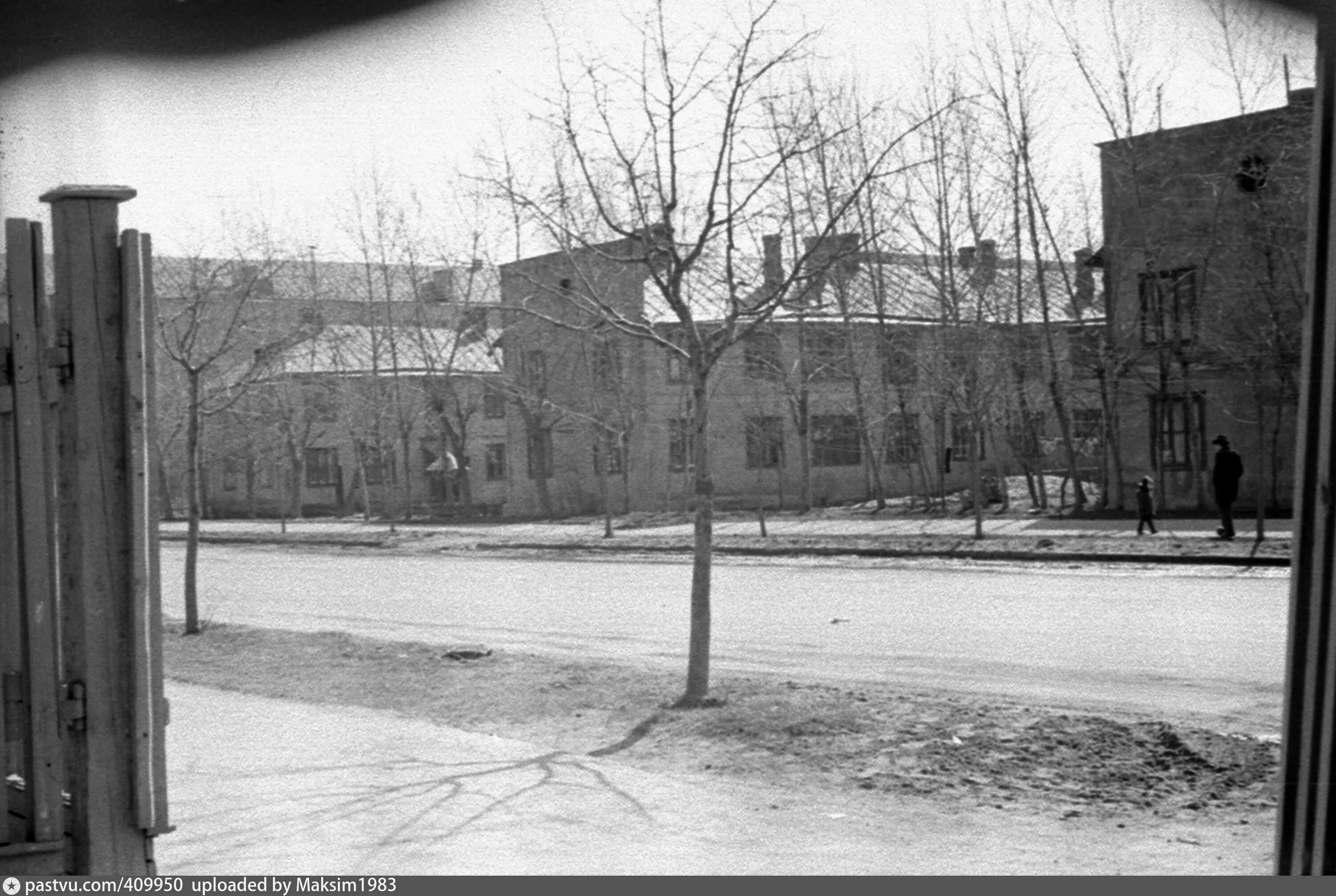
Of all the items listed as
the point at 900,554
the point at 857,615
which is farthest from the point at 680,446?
the point at 900,554

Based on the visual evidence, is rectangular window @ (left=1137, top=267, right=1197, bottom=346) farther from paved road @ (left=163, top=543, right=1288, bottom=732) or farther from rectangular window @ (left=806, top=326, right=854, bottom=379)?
rectangular window @ (left=806, top=326, right=854, bottom=379)

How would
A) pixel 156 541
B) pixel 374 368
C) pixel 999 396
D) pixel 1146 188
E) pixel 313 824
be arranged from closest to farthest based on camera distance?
pixel 156 541 < pixel 313 824 < pixel 374 368 < pixel 1146 188 < pixel 999 396

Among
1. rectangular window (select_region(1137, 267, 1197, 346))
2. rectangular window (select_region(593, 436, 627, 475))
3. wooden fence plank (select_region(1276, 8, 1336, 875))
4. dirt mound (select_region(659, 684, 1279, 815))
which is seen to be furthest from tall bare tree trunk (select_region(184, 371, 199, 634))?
wooden fence plank (select_region(1276, 8, 1336, 875))

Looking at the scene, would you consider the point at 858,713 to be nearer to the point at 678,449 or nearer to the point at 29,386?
the point at 29,386

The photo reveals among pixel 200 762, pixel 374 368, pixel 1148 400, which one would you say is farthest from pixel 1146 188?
pixel 200 762

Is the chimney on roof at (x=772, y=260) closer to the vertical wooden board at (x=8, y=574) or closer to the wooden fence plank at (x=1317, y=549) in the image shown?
the vertical wooden board at (x=8, y=574)
